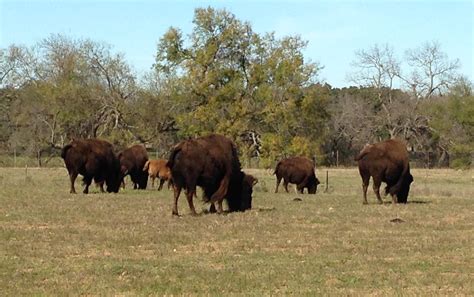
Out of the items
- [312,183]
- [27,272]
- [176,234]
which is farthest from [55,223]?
[312,183]

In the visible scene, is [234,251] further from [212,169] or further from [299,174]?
[299,174]

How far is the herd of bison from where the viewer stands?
18422 mm

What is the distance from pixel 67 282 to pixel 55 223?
6.86 metres

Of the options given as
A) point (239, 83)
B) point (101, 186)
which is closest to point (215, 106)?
point (239, 83)

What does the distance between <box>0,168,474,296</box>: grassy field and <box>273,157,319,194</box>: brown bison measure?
12596mm

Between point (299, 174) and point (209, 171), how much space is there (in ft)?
51.4

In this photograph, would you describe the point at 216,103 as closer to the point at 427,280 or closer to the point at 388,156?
the point at 388,156

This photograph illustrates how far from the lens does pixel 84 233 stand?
48.3 ft

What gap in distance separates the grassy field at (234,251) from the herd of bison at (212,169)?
84cm

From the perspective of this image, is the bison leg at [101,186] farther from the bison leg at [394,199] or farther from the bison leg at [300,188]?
the bison leg at [394,199]

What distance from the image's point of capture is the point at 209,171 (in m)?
18.5

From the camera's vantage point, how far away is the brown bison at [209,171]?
1833 cm

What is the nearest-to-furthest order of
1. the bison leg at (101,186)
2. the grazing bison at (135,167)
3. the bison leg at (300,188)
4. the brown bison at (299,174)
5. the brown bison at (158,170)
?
the bison leg at (101,186)
the grazing bison at (135,167)
the brown bison at (158,170)
the bison leg at (300,188)
the brown bison at (299,174)

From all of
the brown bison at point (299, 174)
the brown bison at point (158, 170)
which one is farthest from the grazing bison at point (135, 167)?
the brown bison at point (299, 174)
